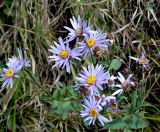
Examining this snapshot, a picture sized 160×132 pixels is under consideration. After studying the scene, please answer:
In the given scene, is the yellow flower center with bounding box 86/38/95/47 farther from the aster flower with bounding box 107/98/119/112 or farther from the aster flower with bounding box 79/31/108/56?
the aster flower with bounding box 107/98/119/112

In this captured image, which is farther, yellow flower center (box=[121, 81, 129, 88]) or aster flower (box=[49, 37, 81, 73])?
yellow flower center (box=[121, 81, 129, 88])

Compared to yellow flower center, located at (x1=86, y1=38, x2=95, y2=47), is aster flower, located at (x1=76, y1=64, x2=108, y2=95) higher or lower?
lower

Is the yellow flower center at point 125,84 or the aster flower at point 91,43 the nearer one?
the aster flower at point 91,43

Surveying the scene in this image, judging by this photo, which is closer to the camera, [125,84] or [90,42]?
[90,42]

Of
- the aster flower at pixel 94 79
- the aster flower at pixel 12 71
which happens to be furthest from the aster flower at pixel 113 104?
the aster flower at pixel 12 71

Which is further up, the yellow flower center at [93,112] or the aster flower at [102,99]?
the aster flower at [102,99]

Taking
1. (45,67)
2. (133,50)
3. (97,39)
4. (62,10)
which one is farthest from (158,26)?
(97,39)

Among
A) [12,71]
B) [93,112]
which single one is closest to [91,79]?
[93,112]

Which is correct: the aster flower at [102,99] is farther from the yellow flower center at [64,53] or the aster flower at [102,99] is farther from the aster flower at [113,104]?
the yellow flower center at [64,53]

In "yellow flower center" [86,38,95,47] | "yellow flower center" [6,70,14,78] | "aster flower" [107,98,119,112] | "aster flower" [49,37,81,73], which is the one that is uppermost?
→ "yellow flower center" [86,38,95,47]

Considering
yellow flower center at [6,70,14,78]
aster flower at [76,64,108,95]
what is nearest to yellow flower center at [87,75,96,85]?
aster flower at [76,64,108,95]

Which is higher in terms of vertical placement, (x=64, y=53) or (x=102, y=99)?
(x=64, y=53)

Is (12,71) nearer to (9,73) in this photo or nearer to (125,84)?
(9,73)
